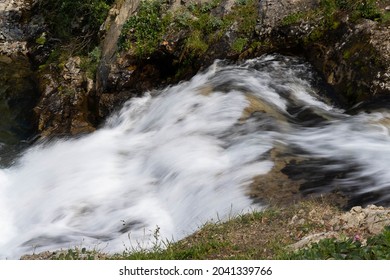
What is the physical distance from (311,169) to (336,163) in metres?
0.54

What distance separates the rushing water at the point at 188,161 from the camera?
959 centimetres

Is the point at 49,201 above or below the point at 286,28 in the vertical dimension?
below

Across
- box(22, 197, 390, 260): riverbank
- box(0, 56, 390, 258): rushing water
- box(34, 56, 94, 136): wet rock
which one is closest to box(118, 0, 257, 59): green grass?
box(0, 56, 390, 258): rushing water

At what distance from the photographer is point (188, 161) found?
11.2 m

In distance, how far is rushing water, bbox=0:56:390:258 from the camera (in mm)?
9594

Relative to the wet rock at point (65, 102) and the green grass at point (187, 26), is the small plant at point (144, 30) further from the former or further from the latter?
the wet rock at point (65, 102)

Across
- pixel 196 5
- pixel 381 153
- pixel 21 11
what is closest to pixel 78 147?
pixel 196 5

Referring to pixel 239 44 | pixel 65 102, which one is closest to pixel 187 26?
pixel 239 44

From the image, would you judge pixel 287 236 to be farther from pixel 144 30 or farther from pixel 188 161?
pixel 144 30

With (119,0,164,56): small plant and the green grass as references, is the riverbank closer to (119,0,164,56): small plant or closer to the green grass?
the green grass

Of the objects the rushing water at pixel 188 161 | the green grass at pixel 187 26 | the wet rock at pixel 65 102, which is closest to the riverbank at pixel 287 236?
the rushing water at pixel 188 161

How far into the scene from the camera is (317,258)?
19.4ft

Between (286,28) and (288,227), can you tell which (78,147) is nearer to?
(286,28)

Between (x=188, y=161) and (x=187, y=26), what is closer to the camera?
(x=188, y=161)
